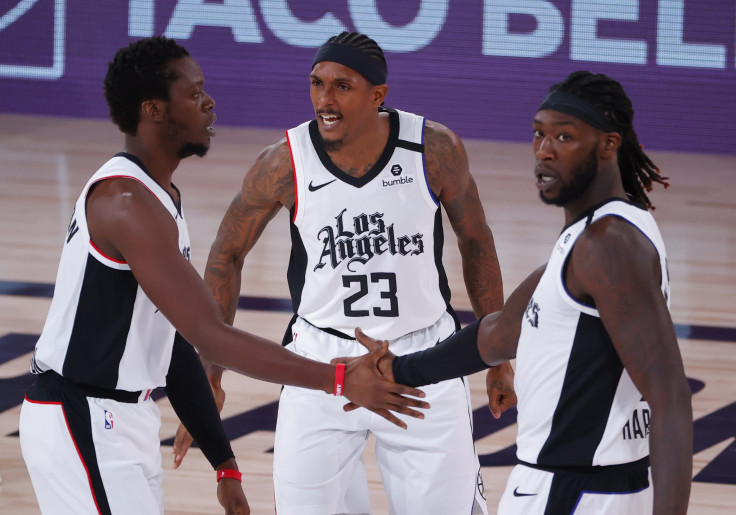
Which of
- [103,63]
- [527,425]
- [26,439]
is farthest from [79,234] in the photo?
[103,63]

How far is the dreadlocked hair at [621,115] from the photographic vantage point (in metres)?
2.46

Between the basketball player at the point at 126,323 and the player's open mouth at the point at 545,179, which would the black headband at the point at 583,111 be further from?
the basketball player at the point at 126,323

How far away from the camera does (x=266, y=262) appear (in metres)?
7.52

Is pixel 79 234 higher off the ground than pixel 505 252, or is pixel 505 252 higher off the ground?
pixel 79 234

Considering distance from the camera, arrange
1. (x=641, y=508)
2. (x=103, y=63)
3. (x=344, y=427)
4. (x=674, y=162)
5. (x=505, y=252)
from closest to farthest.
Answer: (x=641, y=508) → (x=344, y=427) → (x=505, y=252) → (x=674, y=162) → (x=103, y=63)

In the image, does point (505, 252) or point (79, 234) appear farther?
point (505, 252)

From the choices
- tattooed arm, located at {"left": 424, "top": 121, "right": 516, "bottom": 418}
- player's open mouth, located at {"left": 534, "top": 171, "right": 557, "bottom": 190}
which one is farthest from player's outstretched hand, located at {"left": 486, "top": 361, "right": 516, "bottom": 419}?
player's open mouth, located at {"left": 534, "top": 171, "right": 557, "bottom": 190}

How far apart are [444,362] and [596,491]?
2.40 ft

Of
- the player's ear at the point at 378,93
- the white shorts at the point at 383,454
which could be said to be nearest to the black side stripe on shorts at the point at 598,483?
the white shorts at the point at 383,454

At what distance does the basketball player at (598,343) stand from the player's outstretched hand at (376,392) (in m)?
0.60

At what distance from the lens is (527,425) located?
2535 millimetres

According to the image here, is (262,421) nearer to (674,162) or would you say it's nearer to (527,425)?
(527,425)

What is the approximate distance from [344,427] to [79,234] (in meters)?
1.05

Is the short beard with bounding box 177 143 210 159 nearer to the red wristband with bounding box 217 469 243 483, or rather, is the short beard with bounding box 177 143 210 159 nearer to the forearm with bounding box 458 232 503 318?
the red wristband with bounding box 217 469 243 483
